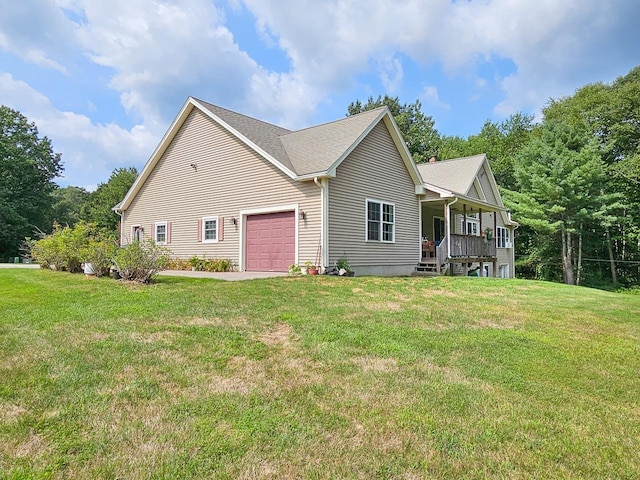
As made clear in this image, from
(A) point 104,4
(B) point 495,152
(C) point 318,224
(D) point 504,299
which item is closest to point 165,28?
(A) point 104,4

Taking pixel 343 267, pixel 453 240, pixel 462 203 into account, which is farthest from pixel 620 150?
pixel 343 267

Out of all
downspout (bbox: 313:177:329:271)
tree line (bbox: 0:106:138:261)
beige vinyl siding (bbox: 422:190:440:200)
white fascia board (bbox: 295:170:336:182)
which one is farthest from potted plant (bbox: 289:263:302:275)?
tree line (bbox: 0:106:138:261)

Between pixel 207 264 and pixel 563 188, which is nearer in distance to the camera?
pixel 207 264

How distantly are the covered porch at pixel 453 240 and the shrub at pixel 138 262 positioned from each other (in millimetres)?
10175

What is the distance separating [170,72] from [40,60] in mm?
4112

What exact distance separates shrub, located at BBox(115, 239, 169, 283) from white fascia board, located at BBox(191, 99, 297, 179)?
4851 millimetres

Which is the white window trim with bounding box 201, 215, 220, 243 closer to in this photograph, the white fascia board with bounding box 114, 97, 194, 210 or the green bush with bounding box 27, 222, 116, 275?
the green bush with bounding box 27, 222, 116, 275

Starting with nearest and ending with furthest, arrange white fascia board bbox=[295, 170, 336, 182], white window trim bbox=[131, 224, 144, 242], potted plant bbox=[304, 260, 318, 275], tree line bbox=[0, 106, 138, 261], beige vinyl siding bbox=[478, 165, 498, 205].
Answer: white fascia board bbox=[295, 170, 336, 182]
potted plant bbox=[304, 260, 318, 275]
white window trim bbox=[131, 224, 144, 242]
beige vinyl siding bbox=[478, 165, 498, 205]
tree line bbox=[0, 106, 138, 261]

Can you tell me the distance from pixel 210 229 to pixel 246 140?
3787 mm

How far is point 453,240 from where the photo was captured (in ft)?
52.7

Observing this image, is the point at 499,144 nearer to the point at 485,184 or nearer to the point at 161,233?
the point at 485,184

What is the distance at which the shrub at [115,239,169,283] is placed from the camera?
888cm

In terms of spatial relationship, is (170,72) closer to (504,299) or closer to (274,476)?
(504,299)

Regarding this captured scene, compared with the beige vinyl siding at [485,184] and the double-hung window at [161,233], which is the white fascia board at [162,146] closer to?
the double-hung window at [161,233]
